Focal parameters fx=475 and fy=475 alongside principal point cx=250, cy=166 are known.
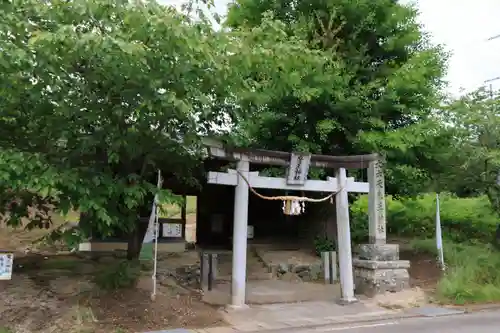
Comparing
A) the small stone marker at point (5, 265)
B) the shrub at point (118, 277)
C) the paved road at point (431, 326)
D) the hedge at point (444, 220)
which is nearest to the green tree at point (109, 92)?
the small stone marker at point (5, 265)

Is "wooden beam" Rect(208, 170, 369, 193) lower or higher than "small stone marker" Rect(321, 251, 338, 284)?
higher

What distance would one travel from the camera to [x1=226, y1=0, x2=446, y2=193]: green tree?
13516mm

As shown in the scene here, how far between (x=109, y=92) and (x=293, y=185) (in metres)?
4.88

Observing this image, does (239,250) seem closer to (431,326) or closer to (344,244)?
(344,244)

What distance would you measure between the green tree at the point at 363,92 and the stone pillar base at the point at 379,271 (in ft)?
8.34

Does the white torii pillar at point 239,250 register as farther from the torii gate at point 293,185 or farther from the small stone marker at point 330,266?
the small stone marker at point 330,266

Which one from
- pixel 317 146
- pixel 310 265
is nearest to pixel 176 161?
pixel 317 146

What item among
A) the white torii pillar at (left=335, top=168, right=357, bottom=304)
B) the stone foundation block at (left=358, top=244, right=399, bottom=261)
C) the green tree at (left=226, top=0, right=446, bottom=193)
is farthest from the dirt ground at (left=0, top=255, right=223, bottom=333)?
the green tree at (left=226, top=0, right=446, bottom=193)

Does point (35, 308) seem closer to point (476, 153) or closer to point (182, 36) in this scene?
point (182, 36)

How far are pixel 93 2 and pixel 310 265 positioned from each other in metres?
10.7

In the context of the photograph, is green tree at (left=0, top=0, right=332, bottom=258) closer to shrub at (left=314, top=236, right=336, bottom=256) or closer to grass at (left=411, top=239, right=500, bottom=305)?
grass at (left=411, top=239, right=500, bottom=305)

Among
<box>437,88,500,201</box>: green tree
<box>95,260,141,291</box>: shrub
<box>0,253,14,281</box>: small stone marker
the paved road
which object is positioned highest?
<box>437,88,500,201</box>: green tree

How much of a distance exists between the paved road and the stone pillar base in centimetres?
220

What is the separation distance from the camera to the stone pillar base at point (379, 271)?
40.9ft
